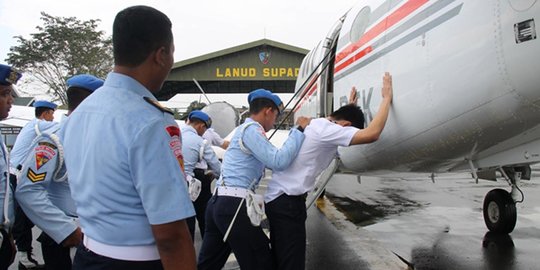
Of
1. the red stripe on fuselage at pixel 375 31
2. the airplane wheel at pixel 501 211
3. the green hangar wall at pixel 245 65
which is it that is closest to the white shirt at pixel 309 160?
the red stripe on fuselage at pixel 375 31

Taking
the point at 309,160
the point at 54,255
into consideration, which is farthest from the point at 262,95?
the point at 54,255

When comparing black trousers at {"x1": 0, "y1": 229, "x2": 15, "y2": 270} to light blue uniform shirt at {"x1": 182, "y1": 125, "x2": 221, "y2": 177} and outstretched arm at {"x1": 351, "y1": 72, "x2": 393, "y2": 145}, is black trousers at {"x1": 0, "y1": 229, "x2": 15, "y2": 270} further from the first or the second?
light blue uniform shirt at {"x1": 182, "y1": 125, "x2": 221, "y2": 177}

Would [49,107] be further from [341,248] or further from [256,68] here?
[256,68]

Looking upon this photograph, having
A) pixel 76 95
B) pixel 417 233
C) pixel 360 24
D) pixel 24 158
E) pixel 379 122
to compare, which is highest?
pixel 360 24

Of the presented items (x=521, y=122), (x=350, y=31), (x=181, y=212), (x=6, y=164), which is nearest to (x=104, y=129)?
(x=181, y=212)

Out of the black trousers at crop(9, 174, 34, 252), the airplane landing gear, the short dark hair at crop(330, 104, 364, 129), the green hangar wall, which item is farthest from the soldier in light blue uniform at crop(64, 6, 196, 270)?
the green hangar wall

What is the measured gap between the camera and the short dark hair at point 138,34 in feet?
5.28

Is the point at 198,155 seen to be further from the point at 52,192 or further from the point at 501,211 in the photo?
the point at 501,211

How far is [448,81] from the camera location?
3.18 m

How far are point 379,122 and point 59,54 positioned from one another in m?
34.3

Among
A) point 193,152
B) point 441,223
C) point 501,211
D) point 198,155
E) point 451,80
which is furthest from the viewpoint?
point 441,223

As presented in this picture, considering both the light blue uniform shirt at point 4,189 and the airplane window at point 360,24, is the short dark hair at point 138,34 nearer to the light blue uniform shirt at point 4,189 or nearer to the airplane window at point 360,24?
the light blue uniform shirt at point 4,189

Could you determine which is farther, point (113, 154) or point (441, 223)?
point (441, 223)

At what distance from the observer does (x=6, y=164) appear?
101 inches
